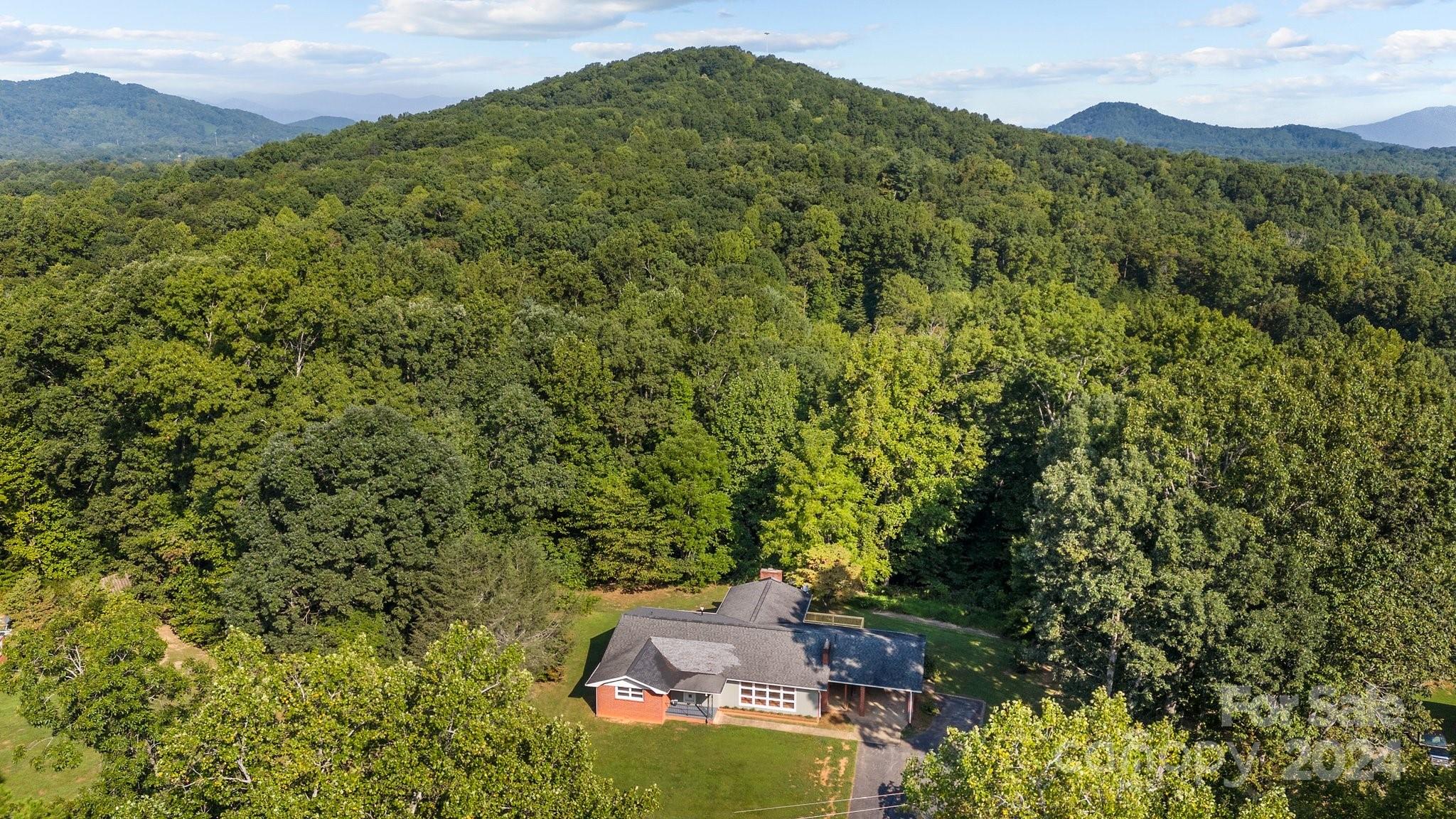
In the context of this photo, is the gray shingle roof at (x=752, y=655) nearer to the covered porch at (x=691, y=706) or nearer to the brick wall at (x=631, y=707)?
the brick wall at (x=631, y=707)

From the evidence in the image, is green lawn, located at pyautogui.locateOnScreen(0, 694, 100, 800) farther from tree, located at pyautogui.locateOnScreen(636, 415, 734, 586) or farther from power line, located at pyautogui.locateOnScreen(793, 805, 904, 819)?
tree, located at pyautogui.locateOnScreen(636, 415, 734, 586)

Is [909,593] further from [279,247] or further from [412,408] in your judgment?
[279,247]

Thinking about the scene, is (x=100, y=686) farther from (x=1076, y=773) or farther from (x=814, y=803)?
(x=1076, y=773)

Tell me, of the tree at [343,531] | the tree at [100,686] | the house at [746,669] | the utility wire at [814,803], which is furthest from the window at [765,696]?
the tree at [100,686]

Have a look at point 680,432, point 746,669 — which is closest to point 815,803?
point 746,669

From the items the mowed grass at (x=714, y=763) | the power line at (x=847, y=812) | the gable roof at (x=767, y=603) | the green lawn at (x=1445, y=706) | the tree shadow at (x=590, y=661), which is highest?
the gable roof at (x=767, y=603)
